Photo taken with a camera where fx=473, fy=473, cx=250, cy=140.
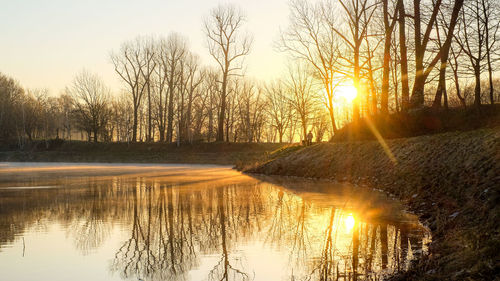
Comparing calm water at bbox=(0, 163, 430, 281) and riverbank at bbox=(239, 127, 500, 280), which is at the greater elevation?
riverbank at bbox=(239, 127, 500, 280)

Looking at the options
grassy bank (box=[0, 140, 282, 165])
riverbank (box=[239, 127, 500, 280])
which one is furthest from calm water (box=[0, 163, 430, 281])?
grassy bank (box=[0, 140, 282, 165])

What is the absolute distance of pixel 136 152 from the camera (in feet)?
220

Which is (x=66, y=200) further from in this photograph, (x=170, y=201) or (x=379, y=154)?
(x=379, y=154)

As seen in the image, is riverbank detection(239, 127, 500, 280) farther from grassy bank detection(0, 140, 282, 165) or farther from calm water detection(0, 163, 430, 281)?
grassy bank detection(0, 140, 282, 165)

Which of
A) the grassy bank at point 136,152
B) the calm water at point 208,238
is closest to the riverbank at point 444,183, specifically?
the calm water at point 208,238

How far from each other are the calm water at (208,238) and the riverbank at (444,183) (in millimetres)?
678

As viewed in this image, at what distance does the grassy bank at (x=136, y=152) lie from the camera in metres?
59.5

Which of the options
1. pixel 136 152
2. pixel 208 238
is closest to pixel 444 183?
pixel 208 238

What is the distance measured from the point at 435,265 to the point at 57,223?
10163 millimetres

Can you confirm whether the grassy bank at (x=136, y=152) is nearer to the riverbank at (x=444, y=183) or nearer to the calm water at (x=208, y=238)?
the riverbank at (x=444, y=183)

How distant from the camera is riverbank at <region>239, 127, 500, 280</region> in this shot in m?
6.51

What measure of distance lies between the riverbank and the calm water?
68 centimetres

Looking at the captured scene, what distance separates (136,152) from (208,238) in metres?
58.4

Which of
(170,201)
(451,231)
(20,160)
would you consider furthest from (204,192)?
(20,160)
